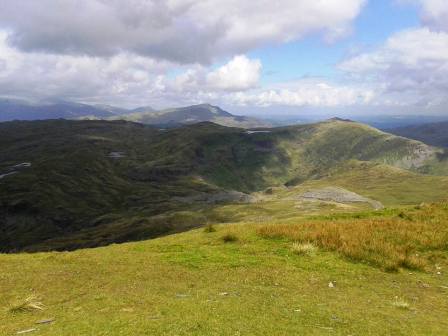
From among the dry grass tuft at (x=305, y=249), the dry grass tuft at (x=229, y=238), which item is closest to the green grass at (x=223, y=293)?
the dry grass tuft at (x=305, y=249)

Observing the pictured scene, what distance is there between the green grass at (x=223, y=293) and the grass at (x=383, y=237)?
500 mm

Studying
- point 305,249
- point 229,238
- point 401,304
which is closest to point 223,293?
point 401,304

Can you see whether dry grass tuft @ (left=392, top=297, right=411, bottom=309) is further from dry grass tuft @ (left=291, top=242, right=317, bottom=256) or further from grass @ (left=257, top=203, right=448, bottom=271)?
dry grass tuft @ (left=291, top=242, right=317, bottom=256)

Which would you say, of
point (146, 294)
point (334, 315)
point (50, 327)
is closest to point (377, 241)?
point (334, 315)

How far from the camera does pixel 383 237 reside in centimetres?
2641

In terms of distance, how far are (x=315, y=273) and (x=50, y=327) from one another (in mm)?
12979

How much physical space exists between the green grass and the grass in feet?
1.64

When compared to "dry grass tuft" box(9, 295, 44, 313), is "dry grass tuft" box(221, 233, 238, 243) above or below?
below

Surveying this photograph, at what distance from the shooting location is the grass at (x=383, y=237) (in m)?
23.6

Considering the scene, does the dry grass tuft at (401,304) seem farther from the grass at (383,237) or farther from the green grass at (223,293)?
the grass at (383,237)

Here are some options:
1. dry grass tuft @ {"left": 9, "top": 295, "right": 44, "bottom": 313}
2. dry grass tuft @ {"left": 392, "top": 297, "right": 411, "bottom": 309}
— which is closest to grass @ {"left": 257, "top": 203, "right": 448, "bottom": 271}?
dry grass tuft @ {"left": 392, "top": 297, "right": 411, "bottom": 309}

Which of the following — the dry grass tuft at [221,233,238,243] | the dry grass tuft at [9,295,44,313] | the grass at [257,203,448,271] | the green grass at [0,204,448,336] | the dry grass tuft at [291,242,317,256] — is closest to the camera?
the green grass at [0,204,448,336]

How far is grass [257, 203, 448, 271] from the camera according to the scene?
23578 mm

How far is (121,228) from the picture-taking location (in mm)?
197750
